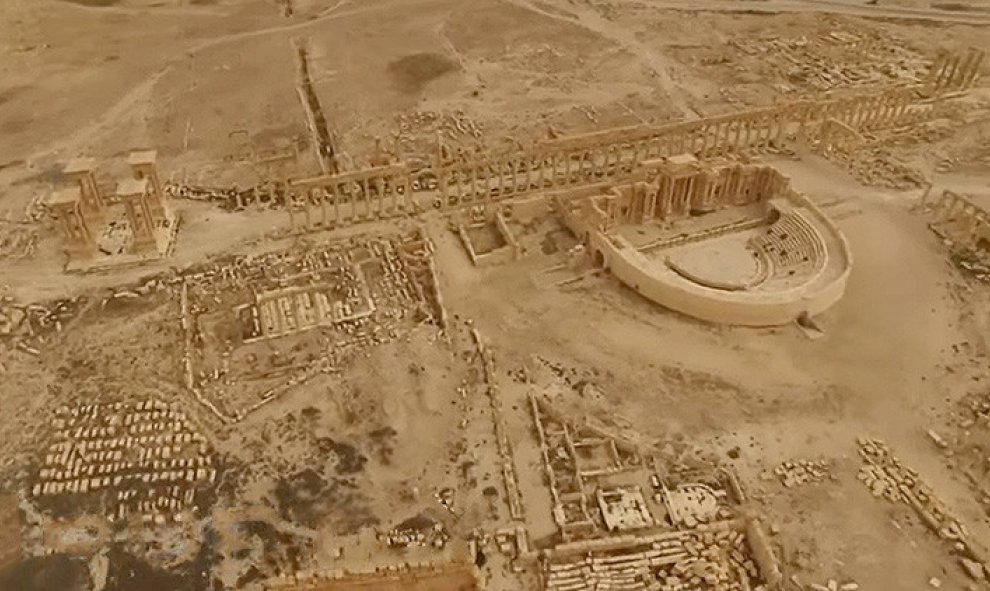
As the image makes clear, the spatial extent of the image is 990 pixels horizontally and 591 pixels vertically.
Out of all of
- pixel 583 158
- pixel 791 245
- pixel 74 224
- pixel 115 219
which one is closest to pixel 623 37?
pixel 583 158

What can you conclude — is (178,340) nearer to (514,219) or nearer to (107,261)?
(107,261)

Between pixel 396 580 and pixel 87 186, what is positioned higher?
pixel 87 186

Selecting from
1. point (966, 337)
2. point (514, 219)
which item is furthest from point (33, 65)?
point (966, 337)

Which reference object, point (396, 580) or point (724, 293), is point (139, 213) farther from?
point (724, 293)

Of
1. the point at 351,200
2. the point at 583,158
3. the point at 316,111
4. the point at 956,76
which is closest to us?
the point at 351,200

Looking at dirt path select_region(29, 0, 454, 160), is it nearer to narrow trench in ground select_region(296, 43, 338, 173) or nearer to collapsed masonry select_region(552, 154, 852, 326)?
narrow trench in ground select_region(296, 43, 338, 173)

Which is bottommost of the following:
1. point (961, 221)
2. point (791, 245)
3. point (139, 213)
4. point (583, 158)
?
point (791, 245)

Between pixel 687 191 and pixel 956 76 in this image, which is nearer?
pixel 687 191

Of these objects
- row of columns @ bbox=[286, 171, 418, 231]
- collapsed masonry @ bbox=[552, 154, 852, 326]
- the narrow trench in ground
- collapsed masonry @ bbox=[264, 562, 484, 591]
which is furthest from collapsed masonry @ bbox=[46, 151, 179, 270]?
collapsed masonry @ bbox=[264, 562, 484, 591]

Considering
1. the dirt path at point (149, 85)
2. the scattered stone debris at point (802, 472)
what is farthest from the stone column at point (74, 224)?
the scattered stone debris at point (802, 472)

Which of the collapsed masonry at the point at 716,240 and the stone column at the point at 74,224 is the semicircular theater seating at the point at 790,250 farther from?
the stone column at the point at 74,224
